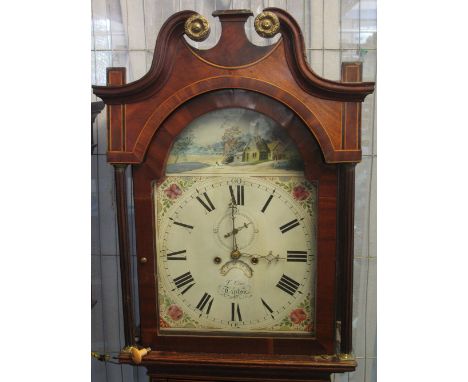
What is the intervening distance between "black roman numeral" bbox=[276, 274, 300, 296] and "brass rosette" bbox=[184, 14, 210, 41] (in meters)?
0.58

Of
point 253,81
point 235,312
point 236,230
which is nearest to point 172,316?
point 235,312

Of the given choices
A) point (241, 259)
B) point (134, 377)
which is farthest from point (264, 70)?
point (134, 377)

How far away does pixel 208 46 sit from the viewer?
146 cm

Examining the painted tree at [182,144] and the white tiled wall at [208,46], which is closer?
the painted tree at [182,144]

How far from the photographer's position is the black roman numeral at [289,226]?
3.78ft

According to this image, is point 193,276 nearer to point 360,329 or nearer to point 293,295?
point 293,295

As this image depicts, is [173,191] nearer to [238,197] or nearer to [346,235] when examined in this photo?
[238,197]

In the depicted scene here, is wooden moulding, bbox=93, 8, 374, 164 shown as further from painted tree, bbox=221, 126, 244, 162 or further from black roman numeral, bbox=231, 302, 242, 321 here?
Answer: black roman numeral, bbox=231, 302, 242, 321

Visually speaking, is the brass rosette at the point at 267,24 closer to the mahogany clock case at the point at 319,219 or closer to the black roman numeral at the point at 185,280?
the mahogany clock case at the point at 319,219

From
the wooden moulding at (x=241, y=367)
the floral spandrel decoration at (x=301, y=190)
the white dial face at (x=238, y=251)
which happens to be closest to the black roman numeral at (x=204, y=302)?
the white dial face at (x=238, y=251)

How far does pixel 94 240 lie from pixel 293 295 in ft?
2.32

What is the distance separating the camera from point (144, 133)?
112 centimetres

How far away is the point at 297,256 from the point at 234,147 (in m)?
0.30

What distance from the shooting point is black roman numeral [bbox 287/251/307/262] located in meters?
1.16
